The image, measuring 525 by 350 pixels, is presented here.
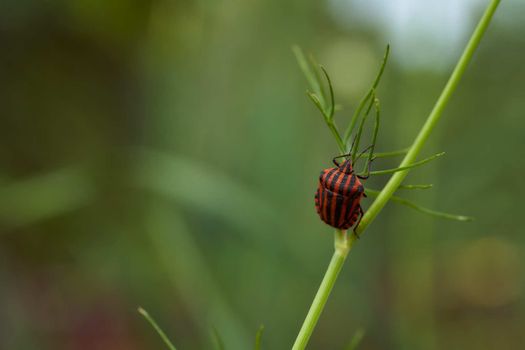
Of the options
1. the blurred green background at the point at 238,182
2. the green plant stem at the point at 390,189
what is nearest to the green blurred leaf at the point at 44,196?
the blurred green background at the point at 238,182

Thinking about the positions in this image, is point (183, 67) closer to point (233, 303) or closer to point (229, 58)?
point (229, 58)

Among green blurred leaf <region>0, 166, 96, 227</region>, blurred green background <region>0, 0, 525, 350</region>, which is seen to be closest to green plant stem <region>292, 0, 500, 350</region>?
blurred green background <region>0, 0, 525, 350</region>

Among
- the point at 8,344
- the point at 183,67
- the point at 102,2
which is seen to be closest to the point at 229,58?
the point at 183,67

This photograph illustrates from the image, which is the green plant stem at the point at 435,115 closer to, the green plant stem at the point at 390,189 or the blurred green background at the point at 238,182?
the green plant stem at the point at 390,189

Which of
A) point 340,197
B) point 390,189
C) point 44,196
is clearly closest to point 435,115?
point 390,189

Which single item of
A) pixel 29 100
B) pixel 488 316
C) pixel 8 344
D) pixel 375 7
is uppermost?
pixel 375 7

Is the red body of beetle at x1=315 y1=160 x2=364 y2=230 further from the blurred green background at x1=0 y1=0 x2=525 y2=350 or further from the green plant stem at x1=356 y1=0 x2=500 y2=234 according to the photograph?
the blurred green background at x1=0 y1=0 x2=525 y2=350

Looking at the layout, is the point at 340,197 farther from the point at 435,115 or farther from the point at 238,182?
the point at 238,182
